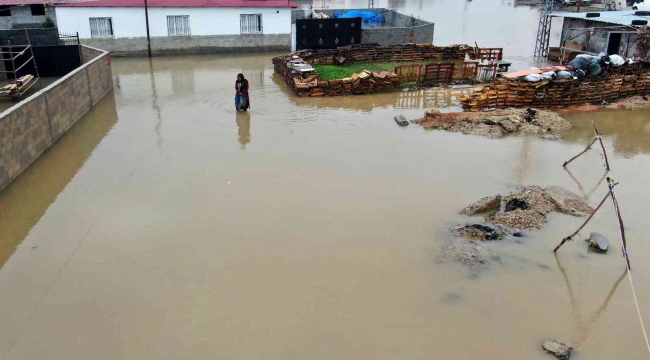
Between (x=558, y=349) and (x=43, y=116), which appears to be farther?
(x=43, y=116)

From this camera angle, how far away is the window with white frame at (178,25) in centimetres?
2920

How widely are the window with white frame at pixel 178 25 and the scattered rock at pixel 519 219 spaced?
78.0 feet

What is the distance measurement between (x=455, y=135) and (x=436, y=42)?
20331 mm

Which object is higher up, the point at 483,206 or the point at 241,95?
the point at 241,95

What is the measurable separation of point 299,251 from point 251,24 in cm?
2389

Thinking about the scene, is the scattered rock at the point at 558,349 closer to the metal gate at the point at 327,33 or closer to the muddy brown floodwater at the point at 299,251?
the muddy brown floodwater at the point at 299,251

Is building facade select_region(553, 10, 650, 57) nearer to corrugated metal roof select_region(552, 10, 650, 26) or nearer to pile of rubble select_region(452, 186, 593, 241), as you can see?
corrugated metal roof select_region(552, 10, 650, 26)

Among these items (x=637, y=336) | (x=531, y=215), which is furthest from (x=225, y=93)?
(x=637, y=336)

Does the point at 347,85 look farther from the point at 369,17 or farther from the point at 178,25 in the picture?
the point at 369,17

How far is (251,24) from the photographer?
1206 inches

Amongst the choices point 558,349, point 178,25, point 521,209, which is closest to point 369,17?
point 178,25

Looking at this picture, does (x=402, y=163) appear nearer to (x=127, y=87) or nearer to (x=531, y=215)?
(x=531, y=215)

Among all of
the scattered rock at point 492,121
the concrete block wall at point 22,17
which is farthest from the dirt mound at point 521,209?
the concrete block wall at point 22,17

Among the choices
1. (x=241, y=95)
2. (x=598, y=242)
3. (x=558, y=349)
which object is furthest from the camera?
(x=241, y=95)
